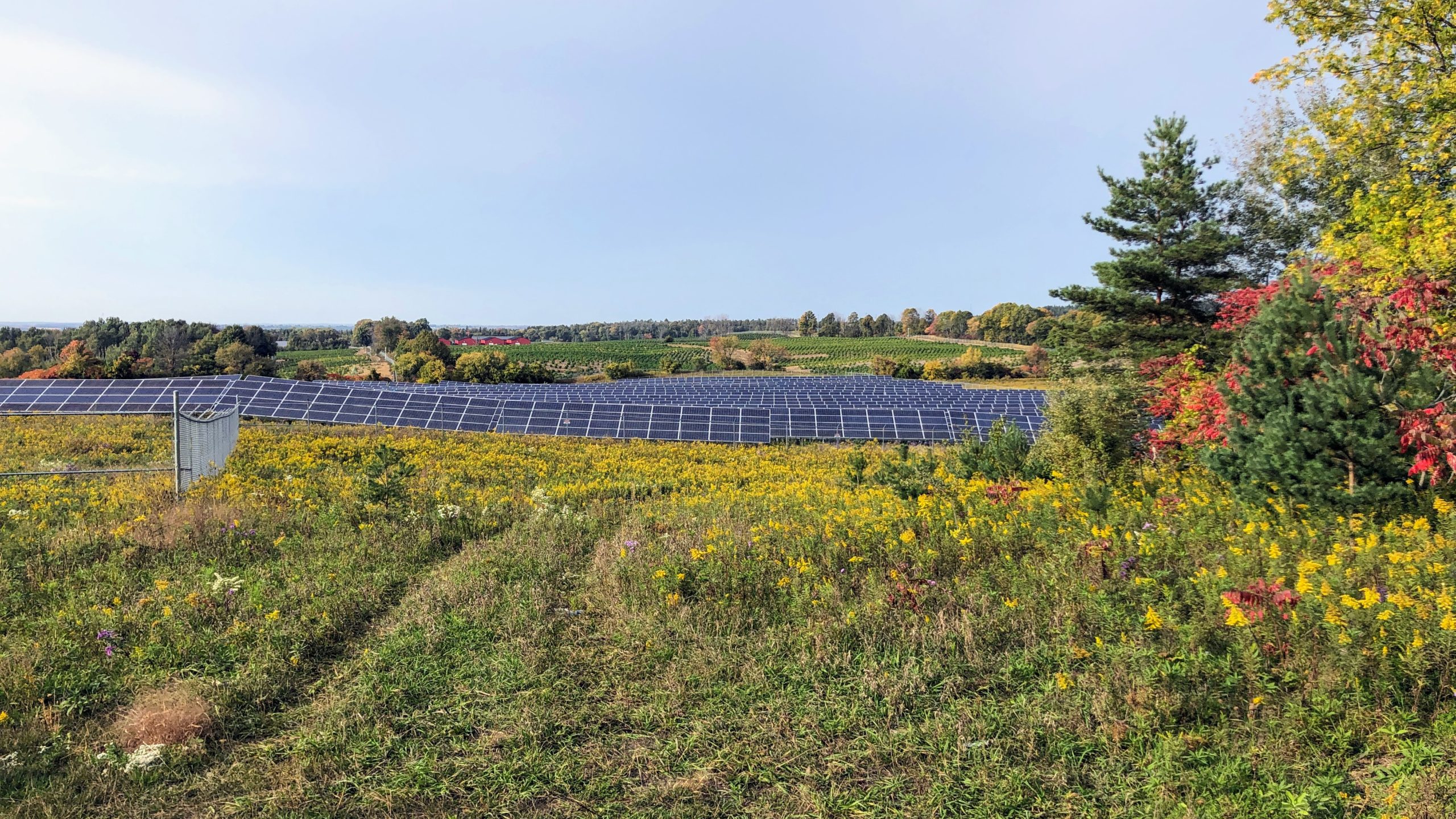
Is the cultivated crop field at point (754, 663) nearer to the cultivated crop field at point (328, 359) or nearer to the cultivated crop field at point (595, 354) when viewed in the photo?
the cultivated crop field at point (328, 359)

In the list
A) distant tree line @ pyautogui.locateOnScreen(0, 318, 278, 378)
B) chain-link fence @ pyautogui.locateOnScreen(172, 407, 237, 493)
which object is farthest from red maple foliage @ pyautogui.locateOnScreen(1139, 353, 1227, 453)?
distant tree line @ pyautogui.locateOnScreen(0, 318, 278, 378)

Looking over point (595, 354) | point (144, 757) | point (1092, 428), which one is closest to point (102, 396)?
point (144, 757)

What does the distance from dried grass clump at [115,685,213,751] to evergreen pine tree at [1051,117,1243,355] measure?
23.3 meters

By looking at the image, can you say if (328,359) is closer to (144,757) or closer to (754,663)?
(144,757)

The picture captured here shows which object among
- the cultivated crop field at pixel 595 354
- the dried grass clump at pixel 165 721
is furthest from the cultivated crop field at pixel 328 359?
the dried grass clump at pixel 165 721

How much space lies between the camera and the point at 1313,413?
6.31m

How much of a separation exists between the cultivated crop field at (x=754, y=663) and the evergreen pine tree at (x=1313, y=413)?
1.12ft

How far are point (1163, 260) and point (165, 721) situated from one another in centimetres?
2553

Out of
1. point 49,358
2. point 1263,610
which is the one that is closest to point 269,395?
point 1263,610

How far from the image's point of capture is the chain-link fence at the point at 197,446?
31.1 ft

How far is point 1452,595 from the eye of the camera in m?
4.26

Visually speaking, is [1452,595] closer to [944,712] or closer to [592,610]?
[944,712]

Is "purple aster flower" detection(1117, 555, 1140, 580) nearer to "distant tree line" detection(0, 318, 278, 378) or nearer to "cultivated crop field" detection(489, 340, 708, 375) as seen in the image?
"distant tree line" detection(0, 318, 278, 378)

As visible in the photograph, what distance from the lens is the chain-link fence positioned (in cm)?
947
